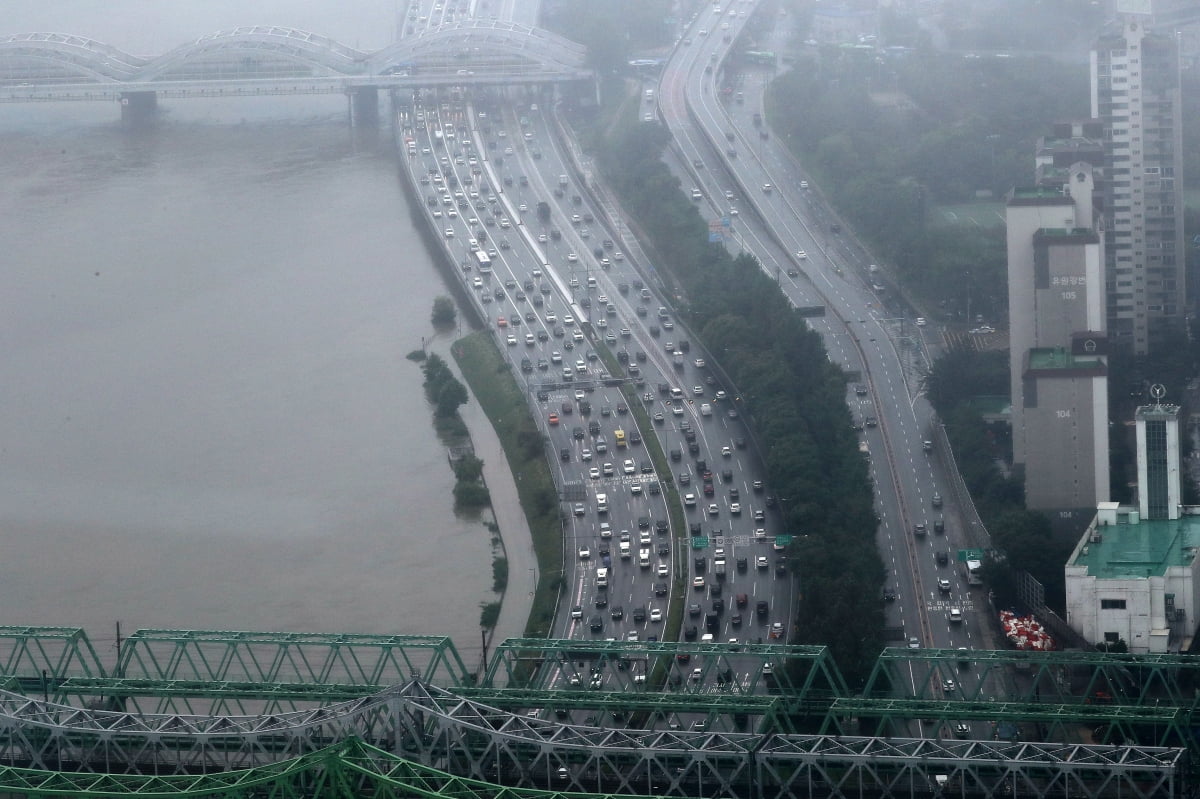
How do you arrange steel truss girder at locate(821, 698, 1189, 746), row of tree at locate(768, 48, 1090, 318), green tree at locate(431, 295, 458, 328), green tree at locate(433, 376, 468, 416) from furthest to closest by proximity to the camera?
1. row of tree at locate(768, 48, 1090, 318)
2. green tree at locate(431, 295, 458, 328)
3. green tree at locate(433, 376, 468, 416)
4. steel truss girder at locate(821, 698, 1189, 746)

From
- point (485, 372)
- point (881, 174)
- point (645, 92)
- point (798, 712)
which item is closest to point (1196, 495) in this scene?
point (798, 712)

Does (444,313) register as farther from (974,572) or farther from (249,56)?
(249,56)

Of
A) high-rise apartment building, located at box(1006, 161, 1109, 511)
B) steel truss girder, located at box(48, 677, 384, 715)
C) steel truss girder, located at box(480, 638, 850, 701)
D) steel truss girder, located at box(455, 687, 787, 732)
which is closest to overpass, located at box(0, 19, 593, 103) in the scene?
high-rise apartment building, located at box(1006, 161, 1109, 511)

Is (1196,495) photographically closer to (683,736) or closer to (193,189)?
(683,736)

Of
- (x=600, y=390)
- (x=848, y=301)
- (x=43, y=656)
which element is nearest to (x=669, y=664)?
(x=43, y=656)

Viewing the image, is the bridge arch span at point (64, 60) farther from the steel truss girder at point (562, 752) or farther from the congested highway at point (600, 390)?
the steel truss girder at point (562, 752)

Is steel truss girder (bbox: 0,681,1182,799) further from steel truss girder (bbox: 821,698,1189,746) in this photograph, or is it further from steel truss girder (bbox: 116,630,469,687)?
steel truss girder (bbox: 116,630,469,687)

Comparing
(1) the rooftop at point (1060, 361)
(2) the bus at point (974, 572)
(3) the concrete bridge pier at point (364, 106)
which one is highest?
(3) the concrete bridge pier at point (364, 106)

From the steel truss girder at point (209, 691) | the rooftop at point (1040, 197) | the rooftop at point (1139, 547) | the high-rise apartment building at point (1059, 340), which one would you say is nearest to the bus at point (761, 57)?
the high-rise apartment building at point (1059, 340)
